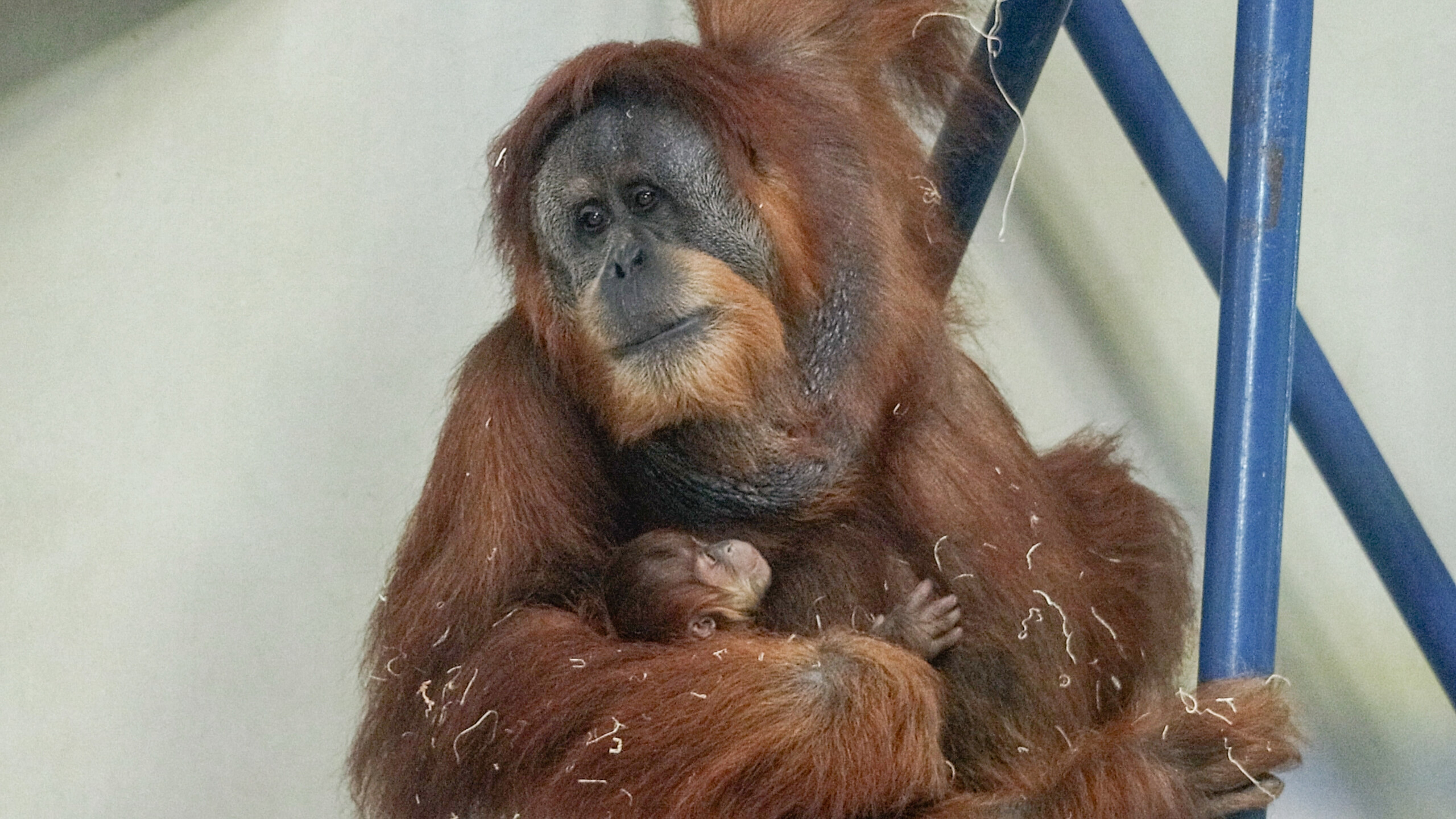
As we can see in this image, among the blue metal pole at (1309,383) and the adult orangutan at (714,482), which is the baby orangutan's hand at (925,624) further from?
the blue metal pole at (1309,383)

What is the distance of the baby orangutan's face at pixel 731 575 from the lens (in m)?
2.19

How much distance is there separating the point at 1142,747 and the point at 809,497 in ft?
2.23

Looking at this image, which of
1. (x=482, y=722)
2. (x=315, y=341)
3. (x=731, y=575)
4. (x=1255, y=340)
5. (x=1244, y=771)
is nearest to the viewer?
(x=1244, y=771)

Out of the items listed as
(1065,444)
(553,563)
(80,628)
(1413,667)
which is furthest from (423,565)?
(1413,667)

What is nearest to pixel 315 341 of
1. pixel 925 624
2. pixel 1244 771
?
pixel 925 624

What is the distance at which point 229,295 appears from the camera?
3.22 metres

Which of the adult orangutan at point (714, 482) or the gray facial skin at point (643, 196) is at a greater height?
the gray facial skin at point (643, 196)

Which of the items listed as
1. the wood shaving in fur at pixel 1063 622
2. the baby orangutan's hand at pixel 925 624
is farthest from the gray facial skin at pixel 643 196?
the wood shaving in fur at pixel 1063 622

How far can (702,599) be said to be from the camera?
7.13ft

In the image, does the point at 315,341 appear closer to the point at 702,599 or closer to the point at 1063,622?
the point at 702,599

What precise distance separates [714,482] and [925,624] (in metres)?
0.43

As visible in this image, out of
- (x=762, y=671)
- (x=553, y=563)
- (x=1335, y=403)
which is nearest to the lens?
(x=762, y=671)

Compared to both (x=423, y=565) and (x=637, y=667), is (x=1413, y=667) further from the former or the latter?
(x=423, y=565)

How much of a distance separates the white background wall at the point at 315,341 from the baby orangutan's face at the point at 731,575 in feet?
3.50
